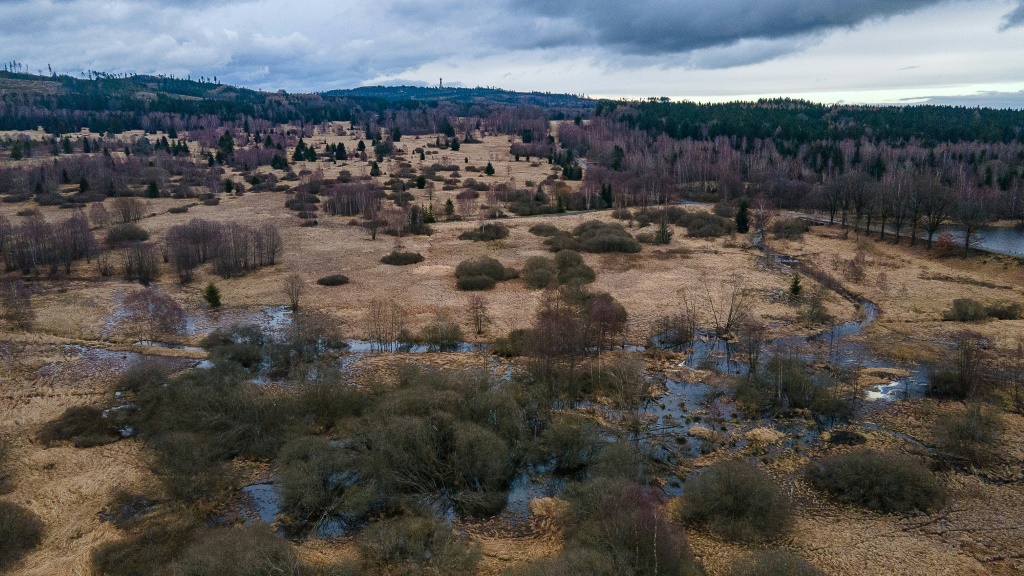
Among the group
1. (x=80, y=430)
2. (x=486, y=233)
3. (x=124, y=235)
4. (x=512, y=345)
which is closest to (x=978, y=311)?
(x=512, y=345)

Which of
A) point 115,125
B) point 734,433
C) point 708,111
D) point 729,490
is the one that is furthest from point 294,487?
point 708,111

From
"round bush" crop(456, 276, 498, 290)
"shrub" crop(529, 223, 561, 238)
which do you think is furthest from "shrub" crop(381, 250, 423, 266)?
"shrub" crop(529, 223, 561, 238)

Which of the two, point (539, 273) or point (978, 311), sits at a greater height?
point (539, 273)

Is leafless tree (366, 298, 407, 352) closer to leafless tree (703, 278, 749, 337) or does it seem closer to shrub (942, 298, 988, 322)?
leafless tree (703, 278, 749, 337)

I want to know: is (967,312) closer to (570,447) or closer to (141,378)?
(570,447)

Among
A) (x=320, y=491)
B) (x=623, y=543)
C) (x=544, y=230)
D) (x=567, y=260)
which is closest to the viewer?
(x=623, y=543)

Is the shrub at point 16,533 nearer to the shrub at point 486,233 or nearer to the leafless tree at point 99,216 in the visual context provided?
the shrub at point 486,233
